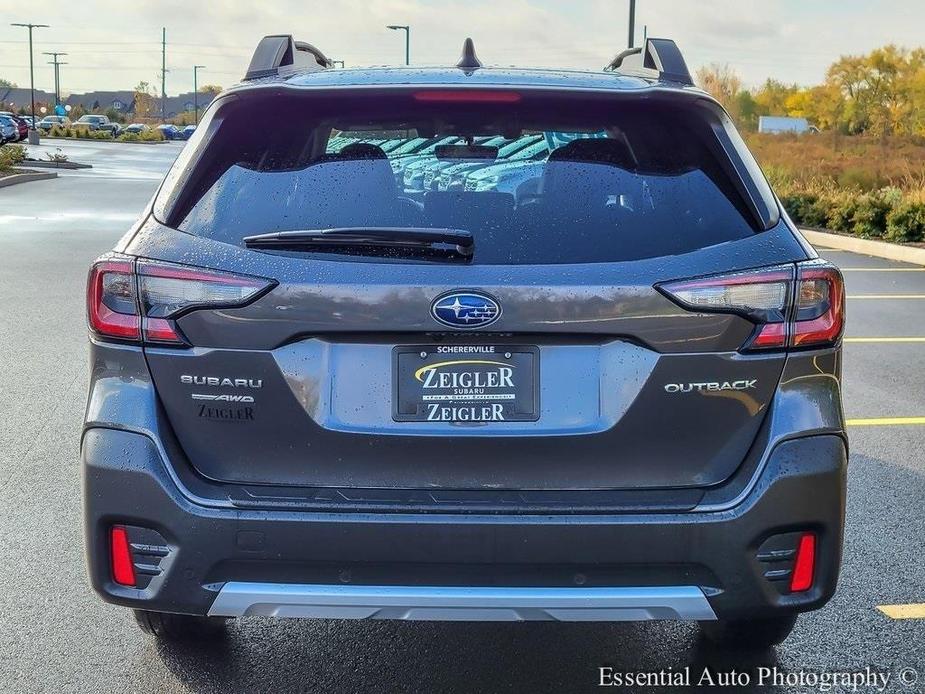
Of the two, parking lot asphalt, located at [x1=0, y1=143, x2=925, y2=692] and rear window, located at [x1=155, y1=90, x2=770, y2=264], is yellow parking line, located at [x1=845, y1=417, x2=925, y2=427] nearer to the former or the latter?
parking lot asphalt, located at [x1=0, y1=143, x2=925, y2=692]

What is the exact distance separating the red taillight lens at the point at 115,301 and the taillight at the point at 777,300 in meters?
1.32

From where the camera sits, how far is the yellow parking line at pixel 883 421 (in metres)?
6.73

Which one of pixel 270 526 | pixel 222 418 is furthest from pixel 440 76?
pixel 270 526

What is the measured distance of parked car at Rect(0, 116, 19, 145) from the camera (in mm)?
52784

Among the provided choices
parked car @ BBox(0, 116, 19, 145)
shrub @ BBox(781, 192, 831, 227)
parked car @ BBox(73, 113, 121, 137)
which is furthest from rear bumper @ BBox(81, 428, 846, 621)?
parked car @ BBox(73, 113, 121, 137)

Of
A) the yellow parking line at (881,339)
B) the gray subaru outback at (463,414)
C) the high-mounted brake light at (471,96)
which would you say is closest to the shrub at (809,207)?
the yellow parking line at (881,339)

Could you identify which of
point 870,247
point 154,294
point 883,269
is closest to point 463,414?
→ point 154,294

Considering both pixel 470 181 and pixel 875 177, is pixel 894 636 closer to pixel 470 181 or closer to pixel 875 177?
pixel 470 181

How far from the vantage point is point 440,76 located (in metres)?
3.21

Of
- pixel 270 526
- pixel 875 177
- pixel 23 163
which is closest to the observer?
pixel 270 526

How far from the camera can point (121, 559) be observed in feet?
9.30

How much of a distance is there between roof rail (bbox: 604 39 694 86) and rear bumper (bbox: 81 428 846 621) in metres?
1.28

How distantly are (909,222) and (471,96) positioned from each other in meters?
16.1

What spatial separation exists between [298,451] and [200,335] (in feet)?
1.23
